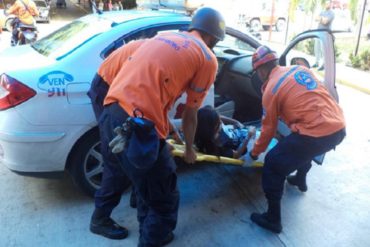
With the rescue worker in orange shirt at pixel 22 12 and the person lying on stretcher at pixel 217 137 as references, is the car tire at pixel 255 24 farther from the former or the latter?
the person lying on stretcher at pixel 217 137

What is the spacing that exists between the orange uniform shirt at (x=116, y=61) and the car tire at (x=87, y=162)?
0.63 meters

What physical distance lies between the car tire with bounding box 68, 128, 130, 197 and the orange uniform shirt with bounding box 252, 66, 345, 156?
4.58ft

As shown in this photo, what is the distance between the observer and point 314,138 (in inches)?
109

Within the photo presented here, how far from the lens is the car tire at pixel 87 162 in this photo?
3.00 m

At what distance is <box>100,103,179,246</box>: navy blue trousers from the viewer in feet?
7.34

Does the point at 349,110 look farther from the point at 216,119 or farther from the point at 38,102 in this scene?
the point at 38,102

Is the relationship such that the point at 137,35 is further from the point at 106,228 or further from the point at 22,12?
the point at 22,12

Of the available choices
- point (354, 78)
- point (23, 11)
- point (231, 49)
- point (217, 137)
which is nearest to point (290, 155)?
point (217, 137)

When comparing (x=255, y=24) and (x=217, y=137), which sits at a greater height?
(x=217, y=137)

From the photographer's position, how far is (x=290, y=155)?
2850mm

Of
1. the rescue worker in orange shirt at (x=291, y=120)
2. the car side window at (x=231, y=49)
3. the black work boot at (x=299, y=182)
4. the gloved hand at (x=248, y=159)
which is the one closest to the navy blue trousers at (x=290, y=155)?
the rescue worker in orange shirt at (x=291, y=120)

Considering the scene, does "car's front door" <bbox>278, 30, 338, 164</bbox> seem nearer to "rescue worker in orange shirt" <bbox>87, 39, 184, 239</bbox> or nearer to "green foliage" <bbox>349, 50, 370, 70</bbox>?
"rescue worker in orange shirt" <bbox>87, 39, 184, 239</bbox>

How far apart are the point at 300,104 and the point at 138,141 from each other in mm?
1337

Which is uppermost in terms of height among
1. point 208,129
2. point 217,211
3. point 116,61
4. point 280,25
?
point 116,61
